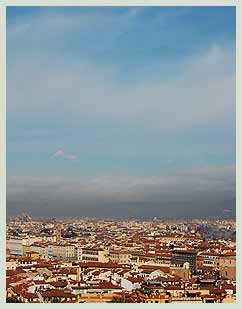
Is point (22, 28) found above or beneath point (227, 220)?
above

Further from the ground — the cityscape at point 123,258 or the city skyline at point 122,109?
the city skyline at point 122,109

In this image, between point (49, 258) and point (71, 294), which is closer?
point (71, 294)

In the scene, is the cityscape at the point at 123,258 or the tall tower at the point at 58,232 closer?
the cityscape at the point at 123,258

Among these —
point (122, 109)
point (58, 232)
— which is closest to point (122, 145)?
point (122, 109)

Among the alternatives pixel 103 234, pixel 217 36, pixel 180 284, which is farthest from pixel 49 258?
pixel 217 36

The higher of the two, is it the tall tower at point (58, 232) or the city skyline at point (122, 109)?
the city skyline at point (122, 109)

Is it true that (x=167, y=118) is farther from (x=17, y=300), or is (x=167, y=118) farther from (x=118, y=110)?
(x=17, y=300)
